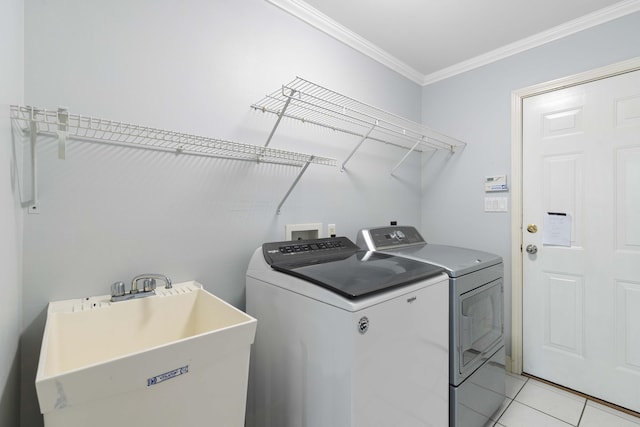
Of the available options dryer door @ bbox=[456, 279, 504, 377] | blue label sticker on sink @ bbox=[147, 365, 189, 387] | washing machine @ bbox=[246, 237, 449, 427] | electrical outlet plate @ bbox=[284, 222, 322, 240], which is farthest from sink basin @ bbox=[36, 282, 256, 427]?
dryer door @ bbox=[456, 279, 504, 377]

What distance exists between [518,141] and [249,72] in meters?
2.17

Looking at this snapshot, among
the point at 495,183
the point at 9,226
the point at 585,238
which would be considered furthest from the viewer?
the point at 495,183

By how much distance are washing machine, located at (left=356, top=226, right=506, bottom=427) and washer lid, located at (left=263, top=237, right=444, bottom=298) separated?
185 mm

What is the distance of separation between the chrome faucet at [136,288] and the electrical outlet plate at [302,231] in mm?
743

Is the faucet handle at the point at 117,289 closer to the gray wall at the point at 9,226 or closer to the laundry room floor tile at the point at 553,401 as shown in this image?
the gray wall at the point at 9,226

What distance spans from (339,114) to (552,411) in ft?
8.01

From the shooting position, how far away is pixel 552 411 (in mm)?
1859

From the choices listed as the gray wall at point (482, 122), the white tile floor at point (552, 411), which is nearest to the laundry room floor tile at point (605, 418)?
the white tile floor at point (552, 411)

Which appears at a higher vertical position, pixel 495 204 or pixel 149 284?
pixel 495 204

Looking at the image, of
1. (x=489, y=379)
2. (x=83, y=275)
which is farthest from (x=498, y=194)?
(x=83, y=275)

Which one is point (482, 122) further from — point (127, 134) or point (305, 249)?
point (127, 134)

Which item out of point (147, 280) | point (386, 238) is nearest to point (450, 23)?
point (386, 238)

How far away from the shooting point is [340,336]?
1.02 meters

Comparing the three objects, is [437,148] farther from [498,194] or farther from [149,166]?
[149,166]
